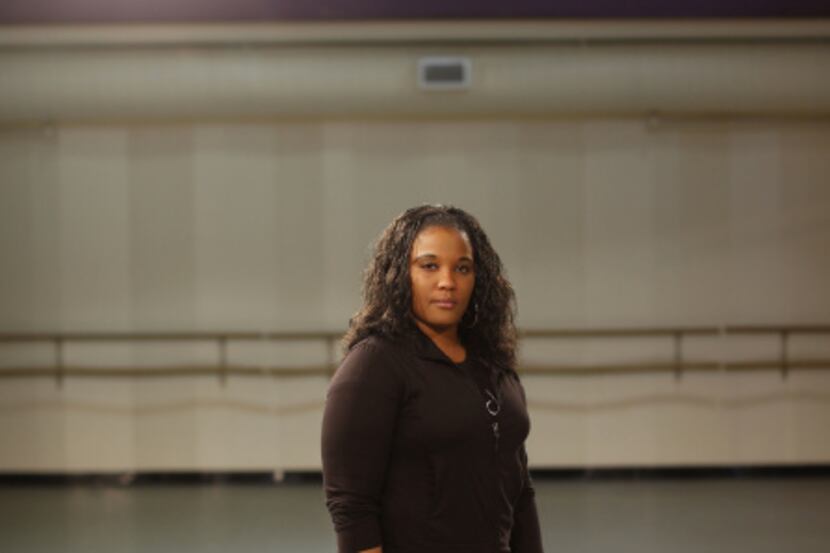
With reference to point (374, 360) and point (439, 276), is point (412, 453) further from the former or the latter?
point (439, 276)

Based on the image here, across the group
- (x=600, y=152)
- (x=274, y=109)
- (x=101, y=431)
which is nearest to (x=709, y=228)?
(x=600, y=152)

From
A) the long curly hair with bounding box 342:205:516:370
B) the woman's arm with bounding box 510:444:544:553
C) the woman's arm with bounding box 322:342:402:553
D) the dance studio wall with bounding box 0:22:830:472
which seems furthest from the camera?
the dance studio wall with bounding box 0:22:830:472

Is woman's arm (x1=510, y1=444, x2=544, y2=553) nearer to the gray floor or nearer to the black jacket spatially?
the black jacket

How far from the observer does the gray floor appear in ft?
13.8

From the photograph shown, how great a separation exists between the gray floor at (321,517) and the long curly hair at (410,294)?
2847 mm

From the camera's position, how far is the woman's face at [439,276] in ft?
4.70

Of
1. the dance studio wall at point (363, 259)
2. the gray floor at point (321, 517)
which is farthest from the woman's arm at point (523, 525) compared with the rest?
the dance studio wall at point (363, 259)

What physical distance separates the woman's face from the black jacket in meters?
0.05

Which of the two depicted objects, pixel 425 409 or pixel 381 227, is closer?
pixel 425 409

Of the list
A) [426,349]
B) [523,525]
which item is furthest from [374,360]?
[523,525]

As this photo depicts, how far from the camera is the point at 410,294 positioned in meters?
1.46

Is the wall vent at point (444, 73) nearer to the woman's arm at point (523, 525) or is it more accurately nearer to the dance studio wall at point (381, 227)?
the dance studio wall at point (381, 227)

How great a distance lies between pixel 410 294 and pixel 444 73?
356cm

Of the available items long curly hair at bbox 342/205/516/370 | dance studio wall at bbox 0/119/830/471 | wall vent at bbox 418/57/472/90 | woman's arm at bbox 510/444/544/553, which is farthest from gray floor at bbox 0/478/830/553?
long curly hair at bbox 342/205/516/370
